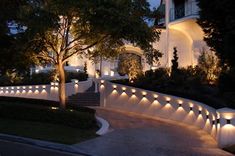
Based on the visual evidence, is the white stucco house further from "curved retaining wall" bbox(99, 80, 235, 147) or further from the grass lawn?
the grass lawn

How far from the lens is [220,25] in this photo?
14617 millimetres

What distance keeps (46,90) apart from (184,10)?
11185mm

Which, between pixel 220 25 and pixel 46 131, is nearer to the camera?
pixel 220 25

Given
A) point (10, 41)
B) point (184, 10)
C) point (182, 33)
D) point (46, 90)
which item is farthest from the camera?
point (182, 33)

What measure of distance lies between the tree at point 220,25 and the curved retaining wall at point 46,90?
1681cm

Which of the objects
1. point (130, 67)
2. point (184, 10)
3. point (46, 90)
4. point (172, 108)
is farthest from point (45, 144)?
point (130, 67)

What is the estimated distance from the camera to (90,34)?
19.1 meters

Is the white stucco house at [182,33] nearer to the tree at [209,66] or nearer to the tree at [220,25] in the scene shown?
the tree at [209,66]

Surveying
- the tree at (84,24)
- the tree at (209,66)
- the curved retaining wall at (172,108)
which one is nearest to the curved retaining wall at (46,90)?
the curved retaining wall at (172,108)

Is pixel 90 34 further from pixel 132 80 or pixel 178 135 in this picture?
pixel 132 80

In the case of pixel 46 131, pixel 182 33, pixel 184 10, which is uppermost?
pixel 184 10

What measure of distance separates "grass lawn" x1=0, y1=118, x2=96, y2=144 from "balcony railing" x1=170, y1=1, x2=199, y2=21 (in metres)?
13.6

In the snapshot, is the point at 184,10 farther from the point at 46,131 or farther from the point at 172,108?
the point at 46,131

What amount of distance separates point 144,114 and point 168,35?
9178 mm
